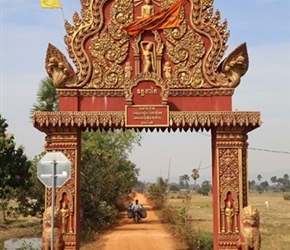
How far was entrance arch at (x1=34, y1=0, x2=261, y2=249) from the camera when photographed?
422 inches

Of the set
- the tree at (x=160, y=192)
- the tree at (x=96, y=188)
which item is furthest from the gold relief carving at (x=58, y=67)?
the tree at (x=160, y=192)

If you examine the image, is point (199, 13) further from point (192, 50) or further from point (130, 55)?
point (130, 55)

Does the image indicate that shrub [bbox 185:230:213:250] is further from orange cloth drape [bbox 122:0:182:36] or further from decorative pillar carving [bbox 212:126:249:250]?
orange cloth drape [bbox 122:0:182:36]

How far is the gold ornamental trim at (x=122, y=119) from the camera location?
35.0 ft

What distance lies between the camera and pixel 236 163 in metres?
10.9

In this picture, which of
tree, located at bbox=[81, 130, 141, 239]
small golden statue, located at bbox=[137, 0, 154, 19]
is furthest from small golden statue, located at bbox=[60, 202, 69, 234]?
tree, located at bbox=[81, 130, 141, 239]

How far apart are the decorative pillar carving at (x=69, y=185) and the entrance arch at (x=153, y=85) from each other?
0.07 feet

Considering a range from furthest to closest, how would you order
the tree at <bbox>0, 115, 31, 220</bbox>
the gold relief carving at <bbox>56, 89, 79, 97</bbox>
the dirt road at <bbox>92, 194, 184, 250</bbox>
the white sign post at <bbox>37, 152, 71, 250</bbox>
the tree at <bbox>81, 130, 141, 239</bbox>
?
the tree at <bbox>81, 130, 141, 239</bbox>
the dirt road at <bbox>92, 194, 184, 250</bbox>
the tree at <bbox>0, 115, 31, 220</bbox>
the gold relief carving at <bbox>56, 89, 79, 97</bbox>
the white sign post at <bbox>37, 152, 71, 250</bbox>

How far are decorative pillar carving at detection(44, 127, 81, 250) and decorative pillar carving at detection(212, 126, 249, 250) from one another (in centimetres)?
305

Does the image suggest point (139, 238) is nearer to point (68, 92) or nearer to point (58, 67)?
point (68, 92)

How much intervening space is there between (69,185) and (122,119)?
72.8 inches

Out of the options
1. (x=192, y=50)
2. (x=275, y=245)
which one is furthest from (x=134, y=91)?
(x=275, y=245)

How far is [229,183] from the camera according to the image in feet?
35.6

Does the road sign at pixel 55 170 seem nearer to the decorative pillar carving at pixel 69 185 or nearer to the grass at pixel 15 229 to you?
the decorative pillar carving at pixel 69 185
